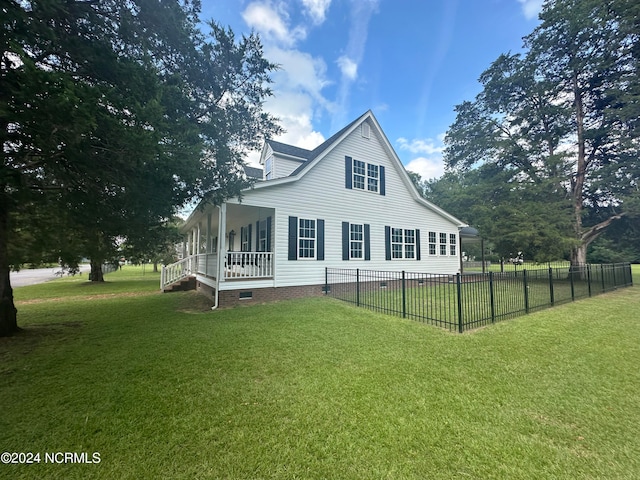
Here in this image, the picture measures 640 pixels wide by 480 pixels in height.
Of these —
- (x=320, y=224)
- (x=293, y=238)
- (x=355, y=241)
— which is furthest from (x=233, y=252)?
(x=355, y=241)

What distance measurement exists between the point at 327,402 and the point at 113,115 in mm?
5441

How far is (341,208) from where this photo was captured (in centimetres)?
1242

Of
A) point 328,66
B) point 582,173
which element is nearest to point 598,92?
point 582,173

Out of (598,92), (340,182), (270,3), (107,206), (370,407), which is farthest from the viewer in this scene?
(598,92)

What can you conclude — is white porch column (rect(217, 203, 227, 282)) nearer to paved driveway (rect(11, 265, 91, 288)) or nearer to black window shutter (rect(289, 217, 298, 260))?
black window shutter (rect(289, 217, 298, 260))

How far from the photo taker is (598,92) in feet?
56.6

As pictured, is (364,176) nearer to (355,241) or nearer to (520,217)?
(355,241)

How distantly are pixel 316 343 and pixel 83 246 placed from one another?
638cm

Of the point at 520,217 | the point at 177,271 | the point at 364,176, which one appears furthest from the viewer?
the point at 520,217

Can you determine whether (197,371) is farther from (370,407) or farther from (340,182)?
(340,182)

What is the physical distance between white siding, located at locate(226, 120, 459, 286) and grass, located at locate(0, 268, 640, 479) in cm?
496

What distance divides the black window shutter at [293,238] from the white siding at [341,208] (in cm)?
21

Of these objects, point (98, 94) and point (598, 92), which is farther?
point (598, 92)

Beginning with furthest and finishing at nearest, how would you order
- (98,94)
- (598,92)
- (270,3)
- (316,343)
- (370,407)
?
(598,92)
(270,3)
(316,343)
(98,94)
(370,407)
